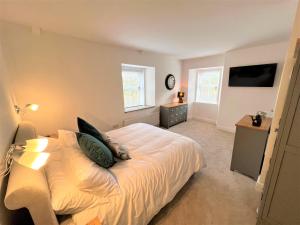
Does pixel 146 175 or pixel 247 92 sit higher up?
pixel 247 92

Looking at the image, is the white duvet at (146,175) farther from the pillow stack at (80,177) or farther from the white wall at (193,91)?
the white wall at (193,91)

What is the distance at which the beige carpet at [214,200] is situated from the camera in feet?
4.66

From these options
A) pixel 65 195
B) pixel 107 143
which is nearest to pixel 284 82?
pixel 107 143

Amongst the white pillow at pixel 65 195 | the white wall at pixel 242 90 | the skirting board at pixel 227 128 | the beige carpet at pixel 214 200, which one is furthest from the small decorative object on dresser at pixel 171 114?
the white pillow at pixel 65 195

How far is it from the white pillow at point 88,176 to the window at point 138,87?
2648 mm

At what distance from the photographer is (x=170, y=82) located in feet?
15.0

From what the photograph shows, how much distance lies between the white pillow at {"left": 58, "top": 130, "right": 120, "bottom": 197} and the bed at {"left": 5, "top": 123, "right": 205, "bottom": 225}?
61mm

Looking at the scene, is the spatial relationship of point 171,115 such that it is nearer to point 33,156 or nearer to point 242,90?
point 242,90

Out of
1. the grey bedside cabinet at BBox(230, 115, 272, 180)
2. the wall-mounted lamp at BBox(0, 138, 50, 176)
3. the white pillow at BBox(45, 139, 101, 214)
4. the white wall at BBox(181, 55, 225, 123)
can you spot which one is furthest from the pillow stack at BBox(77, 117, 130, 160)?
the white wall at BBox(181, 55, 225, 123)

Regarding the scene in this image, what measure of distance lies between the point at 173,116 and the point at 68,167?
11.4 ft

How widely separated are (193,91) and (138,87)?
2.26 meters

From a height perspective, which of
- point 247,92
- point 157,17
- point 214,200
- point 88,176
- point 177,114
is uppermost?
point 157,17

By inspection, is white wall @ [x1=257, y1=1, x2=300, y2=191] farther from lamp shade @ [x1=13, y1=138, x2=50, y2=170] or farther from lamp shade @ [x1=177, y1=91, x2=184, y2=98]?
lamp shade @ [x1=177, y1=91, x2=184, y2=98]

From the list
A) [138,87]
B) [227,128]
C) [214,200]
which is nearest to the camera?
[214,200]
